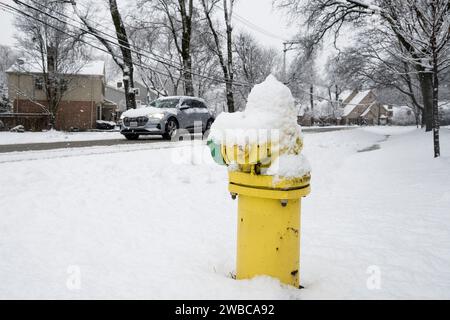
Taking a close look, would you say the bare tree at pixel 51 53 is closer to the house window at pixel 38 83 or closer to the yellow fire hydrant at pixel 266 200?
the house window at pixel 38 83

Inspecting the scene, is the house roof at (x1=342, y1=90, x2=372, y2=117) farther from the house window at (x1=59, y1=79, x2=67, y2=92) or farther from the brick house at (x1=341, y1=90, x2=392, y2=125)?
the house window at (x1=59, y1=79, x2=67, y2=92)

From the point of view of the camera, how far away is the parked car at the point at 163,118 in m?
12.8

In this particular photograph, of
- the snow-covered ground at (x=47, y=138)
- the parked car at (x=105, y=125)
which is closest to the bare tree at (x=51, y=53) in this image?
the parked car at (x=105, y=125)

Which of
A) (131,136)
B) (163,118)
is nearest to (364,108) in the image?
(163,118)

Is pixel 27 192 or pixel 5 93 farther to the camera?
pixel 5 93

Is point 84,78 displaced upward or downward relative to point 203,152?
upward

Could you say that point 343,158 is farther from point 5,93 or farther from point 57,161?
point 5,93

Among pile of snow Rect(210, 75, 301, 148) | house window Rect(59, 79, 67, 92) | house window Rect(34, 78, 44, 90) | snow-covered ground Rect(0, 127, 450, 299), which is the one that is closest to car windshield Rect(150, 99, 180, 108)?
snow-covered ground Rect(0, 127, 450, 299)

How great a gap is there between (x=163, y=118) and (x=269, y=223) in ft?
36.5

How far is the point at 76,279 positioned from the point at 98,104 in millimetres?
38203

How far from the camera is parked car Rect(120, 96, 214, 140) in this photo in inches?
502
